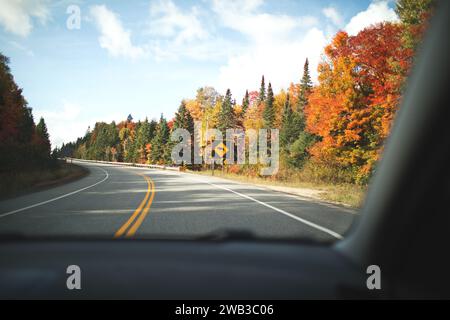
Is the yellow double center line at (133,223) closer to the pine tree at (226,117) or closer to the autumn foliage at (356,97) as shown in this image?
the autumn foliage at (356,97)

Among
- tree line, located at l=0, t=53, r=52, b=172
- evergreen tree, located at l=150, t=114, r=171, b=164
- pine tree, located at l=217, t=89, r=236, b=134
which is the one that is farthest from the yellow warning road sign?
tree line, located at l=0, t=53, r=52, b=172

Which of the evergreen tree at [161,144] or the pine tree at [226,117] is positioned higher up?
the pine tree at [226,117]

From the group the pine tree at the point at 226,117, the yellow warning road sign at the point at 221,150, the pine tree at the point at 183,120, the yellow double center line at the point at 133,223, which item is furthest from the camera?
the pine tree at the point at 183,120

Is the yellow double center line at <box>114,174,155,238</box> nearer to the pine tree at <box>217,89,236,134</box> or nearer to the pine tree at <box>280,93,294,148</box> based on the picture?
the pine tree at <box>280,93,294,148</box>

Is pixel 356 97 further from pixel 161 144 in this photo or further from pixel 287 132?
pixel 161 144

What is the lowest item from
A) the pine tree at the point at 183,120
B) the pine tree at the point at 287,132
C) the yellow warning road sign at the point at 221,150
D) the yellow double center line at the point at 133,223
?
the yellow double center line at the point at 133,223

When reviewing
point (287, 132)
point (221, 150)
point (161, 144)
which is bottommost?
point (221, 150)

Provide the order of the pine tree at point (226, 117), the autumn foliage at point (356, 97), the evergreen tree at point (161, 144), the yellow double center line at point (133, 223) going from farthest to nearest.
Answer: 1. the evergreen tree at point (161, 144)
2. the pine tree at point (226, 117)
3. the autumn foliage at point (356, 97)
4. the yellow double center line at point (133, 223)


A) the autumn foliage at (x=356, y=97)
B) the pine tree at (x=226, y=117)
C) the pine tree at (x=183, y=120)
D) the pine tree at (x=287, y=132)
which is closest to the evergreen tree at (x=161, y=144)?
the pine tree at (x=183, y=120)

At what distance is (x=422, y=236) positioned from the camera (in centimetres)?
166

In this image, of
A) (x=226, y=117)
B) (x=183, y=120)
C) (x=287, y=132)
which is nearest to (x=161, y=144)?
(x=183, y=120)

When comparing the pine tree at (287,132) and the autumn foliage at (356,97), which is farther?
the pine tree at (287,132)
